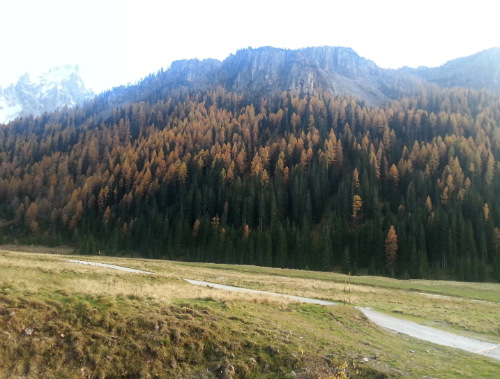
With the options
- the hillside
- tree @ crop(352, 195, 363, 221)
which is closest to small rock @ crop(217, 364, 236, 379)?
the hillside

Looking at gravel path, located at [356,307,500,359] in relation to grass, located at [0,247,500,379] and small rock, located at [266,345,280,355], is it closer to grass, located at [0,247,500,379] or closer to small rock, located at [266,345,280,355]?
grass, located at [0,247,500,379]

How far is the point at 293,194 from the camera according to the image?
120m

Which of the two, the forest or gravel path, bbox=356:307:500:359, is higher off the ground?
the forest

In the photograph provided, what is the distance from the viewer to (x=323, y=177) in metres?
127

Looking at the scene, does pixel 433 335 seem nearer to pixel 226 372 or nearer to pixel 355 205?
pixel 226 372

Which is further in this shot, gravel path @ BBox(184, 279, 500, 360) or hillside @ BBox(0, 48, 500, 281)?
hillside @ BBox(0, 48, 500, 281)

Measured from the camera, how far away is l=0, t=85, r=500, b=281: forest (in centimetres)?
8938

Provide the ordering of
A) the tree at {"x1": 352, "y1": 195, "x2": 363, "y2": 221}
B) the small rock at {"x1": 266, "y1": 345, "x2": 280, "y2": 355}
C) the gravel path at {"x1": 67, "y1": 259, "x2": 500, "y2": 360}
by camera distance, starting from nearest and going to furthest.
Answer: the small rock at {"x1": 266, "y1": 345, "x2": 280, "y2": 355} → the gravel path at {"x1": 67, "y1": 259, "x2": 500, "y2": 360} → the tree at {"x1": 352, "y1": 195, "x2": 363, "y2": 221}

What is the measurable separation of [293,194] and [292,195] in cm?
56

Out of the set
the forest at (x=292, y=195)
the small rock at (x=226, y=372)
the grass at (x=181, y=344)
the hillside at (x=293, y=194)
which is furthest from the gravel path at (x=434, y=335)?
the forest at (x=292, y=195)

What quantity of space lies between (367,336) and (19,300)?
17.8 meters

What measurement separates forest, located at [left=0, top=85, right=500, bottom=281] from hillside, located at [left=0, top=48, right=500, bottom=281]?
0.54 meters

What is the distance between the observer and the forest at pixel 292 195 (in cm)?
8938

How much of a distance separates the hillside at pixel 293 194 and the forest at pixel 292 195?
543mm
